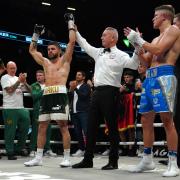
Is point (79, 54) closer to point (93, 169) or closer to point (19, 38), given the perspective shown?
point (19, 38)

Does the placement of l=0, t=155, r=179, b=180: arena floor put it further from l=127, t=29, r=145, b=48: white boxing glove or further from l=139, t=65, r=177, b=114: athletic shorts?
l=127, t=29, r=145, b=48: white boxing glove

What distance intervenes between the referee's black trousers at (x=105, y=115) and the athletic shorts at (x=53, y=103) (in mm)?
424

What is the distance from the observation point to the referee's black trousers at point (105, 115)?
12.4 ft

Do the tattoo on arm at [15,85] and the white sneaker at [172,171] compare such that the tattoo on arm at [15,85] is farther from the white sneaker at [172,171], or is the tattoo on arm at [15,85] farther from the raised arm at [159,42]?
the white sneaker at [172,171]

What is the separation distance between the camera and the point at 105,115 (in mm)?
3801

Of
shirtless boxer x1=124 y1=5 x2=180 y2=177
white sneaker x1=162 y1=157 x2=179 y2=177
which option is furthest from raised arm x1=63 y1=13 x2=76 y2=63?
white sneaker x1=162 y1=157 x2=179 y2=177

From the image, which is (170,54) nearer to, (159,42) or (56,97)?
(159,42)

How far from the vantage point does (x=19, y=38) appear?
36.7 feet

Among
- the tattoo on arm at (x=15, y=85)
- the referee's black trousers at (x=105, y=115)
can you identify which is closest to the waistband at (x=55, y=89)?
the referee's black trousers at (x=105, y=115)

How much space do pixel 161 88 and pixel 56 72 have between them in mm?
1359

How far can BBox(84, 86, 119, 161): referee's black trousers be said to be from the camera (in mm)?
3785

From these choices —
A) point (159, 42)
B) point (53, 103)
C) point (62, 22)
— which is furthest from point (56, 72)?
point (62, 22)

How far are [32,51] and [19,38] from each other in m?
6.90

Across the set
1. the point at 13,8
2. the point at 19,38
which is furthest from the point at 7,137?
the point at 13,8
